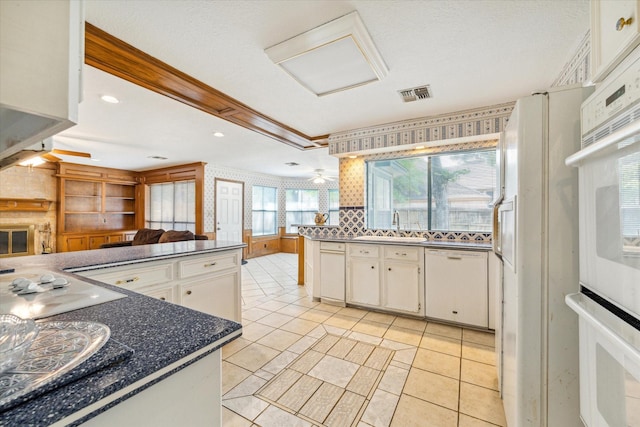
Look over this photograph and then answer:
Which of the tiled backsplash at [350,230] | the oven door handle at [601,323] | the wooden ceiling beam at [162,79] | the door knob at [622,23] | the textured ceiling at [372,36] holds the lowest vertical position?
the oven door handle at [601,323]

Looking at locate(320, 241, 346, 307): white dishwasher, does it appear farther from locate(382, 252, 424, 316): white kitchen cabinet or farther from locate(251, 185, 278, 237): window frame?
locate(251, 185, 278, 237): window frame

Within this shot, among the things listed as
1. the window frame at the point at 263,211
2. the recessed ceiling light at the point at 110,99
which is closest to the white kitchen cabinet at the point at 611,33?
the recessed ceiling light at the point at 110,99

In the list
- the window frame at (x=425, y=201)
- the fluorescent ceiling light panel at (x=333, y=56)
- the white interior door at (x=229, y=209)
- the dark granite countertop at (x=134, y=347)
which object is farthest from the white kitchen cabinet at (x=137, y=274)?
the white interior door at (x=229, y=209)

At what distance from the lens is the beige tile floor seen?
5.24ft

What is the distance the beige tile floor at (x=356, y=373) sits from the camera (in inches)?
62.9

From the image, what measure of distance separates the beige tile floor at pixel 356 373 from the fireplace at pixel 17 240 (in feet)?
17.2

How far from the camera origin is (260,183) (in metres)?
7.60

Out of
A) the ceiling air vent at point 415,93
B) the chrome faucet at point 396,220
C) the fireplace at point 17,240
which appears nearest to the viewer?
the ceiling air vent at point 415,93

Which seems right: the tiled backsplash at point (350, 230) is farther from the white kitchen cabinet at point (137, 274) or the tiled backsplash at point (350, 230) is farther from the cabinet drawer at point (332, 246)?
the white kitchen cabinet at point (137, 274)

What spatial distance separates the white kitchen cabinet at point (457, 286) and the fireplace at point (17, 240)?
23.7 ft

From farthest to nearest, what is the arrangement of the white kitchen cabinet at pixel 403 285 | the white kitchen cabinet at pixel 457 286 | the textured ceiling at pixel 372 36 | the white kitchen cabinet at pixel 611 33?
the white kitchen cabinet at pixel 403 285 < the white kitchen cabinet at pixel 457 286 < the textured ceiling at pixel 372 36 < the white kitchen cabinet at pixel 611 33

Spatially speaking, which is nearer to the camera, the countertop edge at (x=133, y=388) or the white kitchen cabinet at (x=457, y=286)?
the countertop edge at (x=133, y=388)

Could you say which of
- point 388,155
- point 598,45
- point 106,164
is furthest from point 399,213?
point 106,164

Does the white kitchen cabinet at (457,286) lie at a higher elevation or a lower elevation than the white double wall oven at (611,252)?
lower
